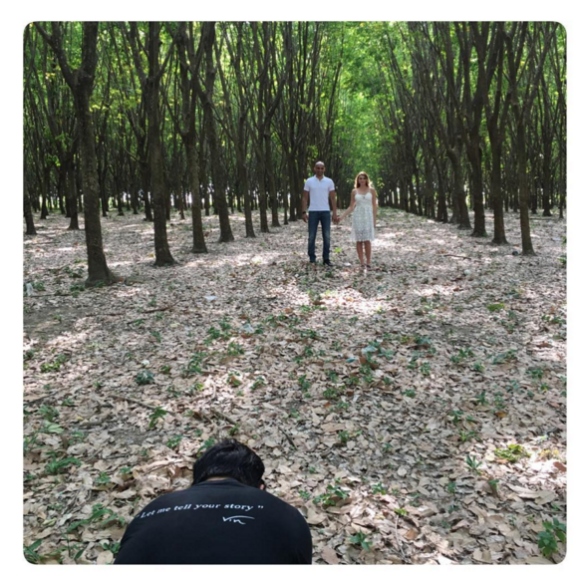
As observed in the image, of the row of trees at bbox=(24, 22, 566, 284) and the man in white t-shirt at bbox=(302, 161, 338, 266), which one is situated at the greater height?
the row of trees at bbox=(24, 22, 566, 284)

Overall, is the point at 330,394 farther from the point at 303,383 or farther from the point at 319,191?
the point at 319,191

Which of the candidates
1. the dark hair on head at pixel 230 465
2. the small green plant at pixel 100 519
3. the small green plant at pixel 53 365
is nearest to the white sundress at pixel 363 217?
the small green plant at pixel 53 365

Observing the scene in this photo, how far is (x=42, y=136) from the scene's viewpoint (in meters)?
21.6

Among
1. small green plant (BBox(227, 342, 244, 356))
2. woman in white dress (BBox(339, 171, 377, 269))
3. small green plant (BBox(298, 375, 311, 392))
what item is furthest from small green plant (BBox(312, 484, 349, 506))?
woman in white dress (BBox(339, 171, 377, 269))

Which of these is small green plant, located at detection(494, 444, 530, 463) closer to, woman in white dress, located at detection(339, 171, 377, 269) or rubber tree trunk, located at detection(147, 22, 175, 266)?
woman in white dress, located at detection(339, 171, 377, 269)

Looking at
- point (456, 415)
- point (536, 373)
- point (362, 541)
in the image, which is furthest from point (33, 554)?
point (536, 373)

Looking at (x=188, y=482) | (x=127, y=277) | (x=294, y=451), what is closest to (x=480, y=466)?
(x=294, y=451)

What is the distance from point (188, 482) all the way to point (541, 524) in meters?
2.63

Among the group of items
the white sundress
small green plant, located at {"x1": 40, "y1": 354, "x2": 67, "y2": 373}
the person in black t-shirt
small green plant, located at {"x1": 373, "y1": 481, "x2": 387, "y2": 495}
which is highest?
the white sundress

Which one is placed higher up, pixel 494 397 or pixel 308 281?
pixel 308 281

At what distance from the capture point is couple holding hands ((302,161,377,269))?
10.1m

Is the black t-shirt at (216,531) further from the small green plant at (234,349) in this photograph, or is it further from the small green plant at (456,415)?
the small green plant at (234,349)

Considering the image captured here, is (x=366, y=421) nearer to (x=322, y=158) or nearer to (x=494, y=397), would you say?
(x=494, y=397)

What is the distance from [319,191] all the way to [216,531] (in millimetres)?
9260
